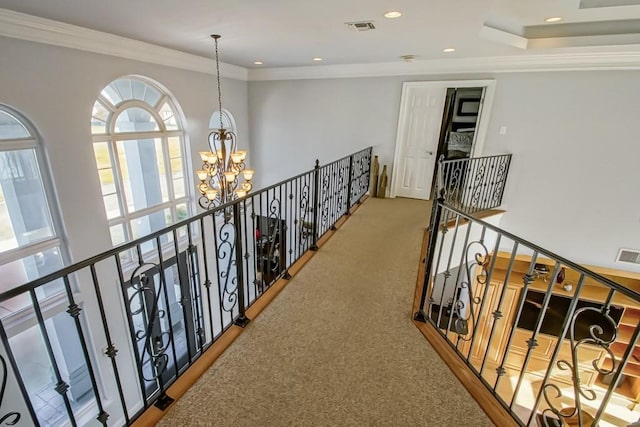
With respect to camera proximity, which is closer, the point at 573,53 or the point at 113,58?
the point at 113,58

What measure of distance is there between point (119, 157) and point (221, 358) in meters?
3.86

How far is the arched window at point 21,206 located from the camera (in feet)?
10.6

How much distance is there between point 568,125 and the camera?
4.69 metres

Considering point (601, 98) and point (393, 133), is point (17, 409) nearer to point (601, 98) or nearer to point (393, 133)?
point (393, 133)

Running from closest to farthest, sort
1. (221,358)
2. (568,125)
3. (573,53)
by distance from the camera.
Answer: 1. (221,358)
2. (573,53)
3. (568,125)

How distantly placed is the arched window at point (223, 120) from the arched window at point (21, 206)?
2984mm

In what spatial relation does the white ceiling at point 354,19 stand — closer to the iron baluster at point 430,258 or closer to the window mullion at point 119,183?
the window mullion at point 119,183

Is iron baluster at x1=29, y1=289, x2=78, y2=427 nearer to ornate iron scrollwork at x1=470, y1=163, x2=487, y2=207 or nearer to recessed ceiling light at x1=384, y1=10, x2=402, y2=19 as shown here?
recessed ceiling light at x1=384, y1=10, x2=402, y2=19

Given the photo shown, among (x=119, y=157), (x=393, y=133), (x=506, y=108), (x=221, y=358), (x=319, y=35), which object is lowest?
(x=221, y=358)

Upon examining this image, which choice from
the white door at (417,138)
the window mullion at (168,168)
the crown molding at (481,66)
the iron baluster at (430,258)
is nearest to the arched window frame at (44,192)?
the window mullion at (168,168)

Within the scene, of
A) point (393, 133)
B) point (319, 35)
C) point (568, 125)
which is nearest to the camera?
point (319, 35)

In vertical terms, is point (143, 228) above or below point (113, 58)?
below

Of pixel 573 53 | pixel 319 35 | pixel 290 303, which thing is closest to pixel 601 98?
pixel 573 53

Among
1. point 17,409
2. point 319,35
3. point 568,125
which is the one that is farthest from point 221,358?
point 568,125
